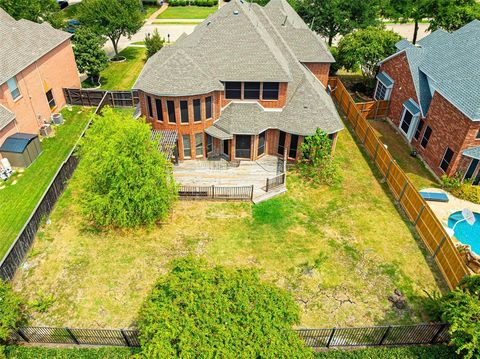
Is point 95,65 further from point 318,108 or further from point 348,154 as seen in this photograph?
A: point 348,154

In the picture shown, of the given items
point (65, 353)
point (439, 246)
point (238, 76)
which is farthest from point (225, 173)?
point (65, 353)

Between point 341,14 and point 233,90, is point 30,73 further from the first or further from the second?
point 341,14

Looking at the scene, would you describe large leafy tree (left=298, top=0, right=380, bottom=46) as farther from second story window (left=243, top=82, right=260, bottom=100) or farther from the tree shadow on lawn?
second story window (left=243, top=82, right=260, bottom=100)

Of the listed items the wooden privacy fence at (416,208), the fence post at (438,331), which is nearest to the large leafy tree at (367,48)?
the wooden privacy fence at (416,208)

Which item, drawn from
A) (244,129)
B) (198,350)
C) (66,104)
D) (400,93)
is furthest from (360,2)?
(198,350)

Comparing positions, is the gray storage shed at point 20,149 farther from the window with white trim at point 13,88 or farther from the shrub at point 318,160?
the shrub at point 318,160
